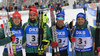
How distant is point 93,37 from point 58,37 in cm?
89

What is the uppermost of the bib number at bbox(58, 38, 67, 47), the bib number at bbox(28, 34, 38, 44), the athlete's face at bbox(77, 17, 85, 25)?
the athlete's face at bbox(77, 17, 85, 25)

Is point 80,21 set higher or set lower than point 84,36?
higher

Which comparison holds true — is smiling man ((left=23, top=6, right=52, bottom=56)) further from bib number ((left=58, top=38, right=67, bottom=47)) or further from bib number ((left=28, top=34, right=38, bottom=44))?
bib number ((left=58, top=38, right=67, bottom=47))

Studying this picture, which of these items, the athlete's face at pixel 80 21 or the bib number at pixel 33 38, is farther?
the athlete's face at pixel 80 21

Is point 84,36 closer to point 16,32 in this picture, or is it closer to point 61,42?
A: point 61,42

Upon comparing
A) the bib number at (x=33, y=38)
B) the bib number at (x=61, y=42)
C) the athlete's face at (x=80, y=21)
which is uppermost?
the athlete's face at (x=80, y=21)

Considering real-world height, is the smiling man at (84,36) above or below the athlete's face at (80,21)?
below

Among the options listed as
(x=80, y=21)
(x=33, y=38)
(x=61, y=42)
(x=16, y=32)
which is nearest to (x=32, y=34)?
(x=33, y=38)

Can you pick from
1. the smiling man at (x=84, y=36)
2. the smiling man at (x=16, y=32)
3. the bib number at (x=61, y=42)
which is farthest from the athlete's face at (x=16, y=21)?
the smiling man at (x=84, y=36)

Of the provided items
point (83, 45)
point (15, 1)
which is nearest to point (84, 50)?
point (83, 45)

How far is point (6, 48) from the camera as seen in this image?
3.49 meters

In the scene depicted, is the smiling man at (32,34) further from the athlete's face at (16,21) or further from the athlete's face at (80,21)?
the athlete's face at (80,21)

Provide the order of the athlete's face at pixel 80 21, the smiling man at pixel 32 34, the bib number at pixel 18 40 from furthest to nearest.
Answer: the bib number at pixel 18 40 < the athlete's face at pixel 80 21 < the smiling man at pixel 32 34

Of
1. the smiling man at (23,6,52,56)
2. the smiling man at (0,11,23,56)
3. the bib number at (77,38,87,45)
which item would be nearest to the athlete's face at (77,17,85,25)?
the bib number at (77,38,87,45)
